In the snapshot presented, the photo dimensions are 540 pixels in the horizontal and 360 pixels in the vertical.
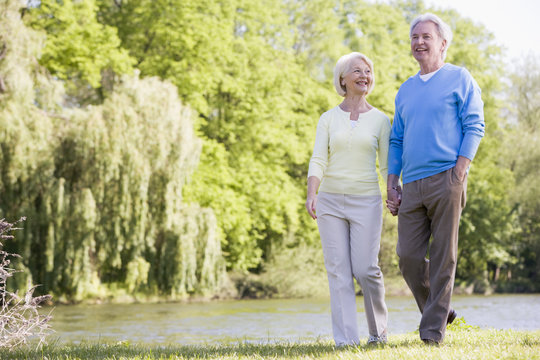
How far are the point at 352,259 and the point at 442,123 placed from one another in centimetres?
115

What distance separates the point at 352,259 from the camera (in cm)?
519

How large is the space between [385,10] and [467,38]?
5053 mm

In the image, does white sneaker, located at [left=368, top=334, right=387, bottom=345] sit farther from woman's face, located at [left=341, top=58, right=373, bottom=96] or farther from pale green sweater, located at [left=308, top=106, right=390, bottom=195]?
woman's face, located at [left=341, top=58, right=373, bottom=96]

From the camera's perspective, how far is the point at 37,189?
16203 millimetres

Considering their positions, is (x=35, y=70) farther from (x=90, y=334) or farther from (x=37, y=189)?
(x=90, y=334)

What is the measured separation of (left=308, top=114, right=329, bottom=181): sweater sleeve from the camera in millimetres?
5318

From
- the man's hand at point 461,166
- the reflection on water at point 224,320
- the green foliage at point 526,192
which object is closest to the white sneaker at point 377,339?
the man's hand at point 461,166

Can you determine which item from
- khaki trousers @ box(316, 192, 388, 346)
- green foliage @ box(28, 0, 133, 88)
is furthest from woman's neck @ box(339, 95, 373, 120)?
green foliage @ box(28, 0, 133, 88)

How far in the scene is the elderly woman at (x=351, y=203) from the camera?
5.15 m

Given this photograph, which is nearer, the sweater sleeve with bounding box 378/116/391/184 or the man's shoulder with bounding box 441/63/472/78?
the man's shoulder with bounding box 441/63/472/78

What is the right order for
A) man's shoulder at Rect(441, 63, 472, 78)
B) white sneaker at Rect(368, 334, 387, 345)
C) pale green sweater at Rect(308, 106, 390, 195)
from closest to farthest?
1. man's shoulder at Rect(441, 63, 472, 78)
2. white sneaker at Rect(368, 334, 387, 345)
3. pale green sweater at Rect(308, 106, 390, 195)

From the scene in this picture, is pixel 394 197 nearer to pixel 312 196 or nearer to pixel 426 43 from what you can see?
pixel 312 196

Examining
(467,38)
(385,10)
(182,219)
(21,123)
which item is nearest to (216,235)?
(182,219)

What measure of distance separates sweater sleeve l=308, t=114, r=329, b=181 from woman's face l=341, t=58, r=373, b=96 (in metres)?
0.31
